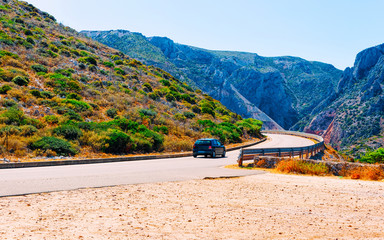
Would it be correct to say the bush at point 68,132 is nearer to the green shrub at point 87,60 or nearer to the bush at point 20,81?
the bush at point 20,81

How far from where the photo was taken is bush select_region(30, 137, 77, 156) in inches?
723

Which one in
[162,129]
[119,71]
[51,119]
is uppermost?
[119,71]

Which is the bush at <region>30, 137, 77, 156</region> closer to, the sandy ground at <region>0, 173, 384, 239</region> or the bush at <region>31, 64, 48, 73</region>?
the sandy ground at <region>0, 173, 384, 239</region>

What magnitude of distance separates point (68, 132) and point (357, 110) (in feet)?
370

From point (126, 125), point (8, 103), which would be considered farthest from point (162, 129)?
point (8, 103)

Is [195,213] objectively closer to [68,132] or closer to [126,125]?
[68,132]

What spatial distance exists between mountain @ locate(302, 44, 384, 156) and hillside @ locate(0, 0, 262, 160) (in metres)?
61.1

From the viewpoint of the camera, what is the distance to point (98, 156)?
20344 mm

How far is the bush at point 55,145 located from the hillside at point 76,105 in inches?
2.0

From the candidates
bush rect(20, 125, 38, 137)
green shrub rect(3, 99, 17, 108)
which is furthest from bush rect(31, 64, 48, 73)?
bush rect(20, 125, 38, 137)

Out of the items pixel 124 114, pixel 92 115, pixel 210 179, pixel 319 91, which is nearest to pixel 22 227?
pixel 210 179

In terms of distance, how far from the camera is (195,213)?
6.40m

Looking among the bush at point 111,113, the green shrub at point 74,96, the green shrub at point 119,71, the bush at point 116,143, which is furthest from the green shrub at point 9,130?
the green shrub at point 119,71

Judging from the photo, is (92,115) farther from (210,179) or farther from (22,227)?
(22,227)
